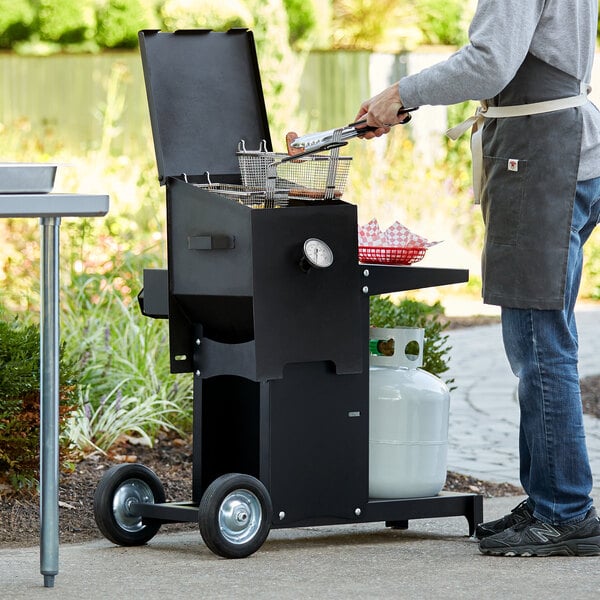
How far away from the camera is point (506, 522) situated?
362 cm

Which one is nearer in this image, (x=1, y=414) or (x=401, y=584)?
(x=401, y=584)

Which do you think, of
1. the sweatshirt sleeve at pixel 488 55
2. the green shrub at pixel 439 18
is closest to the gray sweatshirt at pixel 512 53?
the sweatshirt sleeve at pixel 488 55

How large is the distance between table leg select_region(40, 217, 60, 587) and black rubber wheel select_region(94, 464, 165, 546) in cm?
58

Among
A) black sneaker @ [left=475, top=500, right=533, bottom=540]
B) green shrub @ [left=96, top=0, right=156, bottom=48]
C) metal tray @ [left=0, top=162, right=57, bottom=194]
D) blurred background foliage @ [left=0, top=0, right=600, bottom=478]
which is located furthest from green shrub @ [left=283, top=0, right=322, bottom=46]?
metal tray @ [left=0, top=162, right=57, bottom=194]

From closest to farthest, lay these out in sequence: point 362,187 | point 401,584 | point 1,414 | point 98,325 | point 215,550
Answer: point 401,584, point 215,550, point 1,414, point 98,325, point 362,187

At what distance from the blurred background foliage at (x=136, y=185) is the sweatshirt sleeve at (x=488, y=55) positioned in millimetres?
995

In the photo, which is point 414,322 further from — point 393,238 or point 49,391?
point 49,391

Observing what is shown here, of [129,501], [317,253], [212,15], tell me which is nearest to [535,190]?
[317,253]

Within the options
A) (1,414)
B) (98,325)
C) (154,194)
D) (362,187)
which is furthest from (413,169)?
(1,414)

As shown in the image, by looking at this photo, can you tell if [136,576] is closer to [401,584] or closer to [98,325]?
[401,584]

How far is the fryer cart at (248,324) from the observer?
339 cm

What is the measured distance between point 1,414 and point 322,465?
1073mm

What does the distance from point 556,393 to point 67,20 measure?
1507cm

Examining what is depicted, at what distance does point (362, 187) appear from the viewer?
11.2 meters
